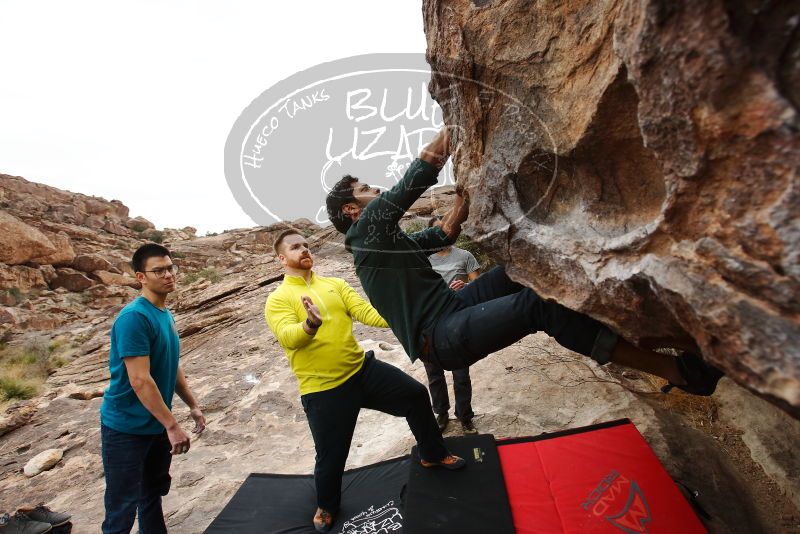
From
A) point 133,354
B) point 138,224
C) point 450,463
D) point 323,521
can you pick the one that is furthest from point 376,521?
point 138,224

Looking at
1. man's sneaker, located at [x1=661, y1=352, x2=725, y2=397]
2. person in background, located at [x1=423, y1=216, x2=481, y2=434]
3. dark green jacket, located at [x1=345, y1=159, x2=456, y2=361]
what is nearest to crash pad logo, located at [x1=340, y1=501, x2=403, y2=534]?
person in background, located at [x1=423, y1=216, x2=481, y2=434]

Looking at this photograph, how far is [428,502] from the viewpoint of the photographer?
2730mm

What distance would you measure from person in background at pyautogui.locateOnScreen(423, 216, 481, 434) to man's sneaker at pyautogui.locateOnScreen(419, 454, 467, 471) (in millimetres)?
697

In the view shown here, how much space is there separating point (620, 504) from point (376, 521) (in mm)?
1624

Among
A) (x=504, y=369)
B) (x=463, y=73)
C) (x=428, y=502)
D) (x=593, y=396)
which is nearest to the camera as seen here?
(x=463, y=73)

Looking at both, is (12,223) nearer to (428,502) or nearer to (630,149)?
(428,502)

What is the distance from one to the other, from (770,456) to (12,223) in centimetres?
2356

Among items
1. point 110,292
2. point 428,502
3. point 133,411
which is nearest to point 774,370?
point 428,502

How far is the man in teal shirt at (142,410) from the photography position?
2471mm

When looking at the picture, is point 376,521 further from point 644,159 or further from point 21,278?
point 21,278

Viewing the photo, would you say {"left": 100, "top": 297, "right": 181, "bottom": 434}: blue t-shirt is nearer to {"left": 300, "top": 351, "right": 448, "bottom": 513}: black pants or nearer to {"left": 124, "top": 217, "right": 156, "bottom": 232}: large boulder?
{"left": 300, "top": 351, "right": 448, "bottom": 513}: black pants

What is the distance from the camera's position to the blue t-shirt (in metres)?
2.50

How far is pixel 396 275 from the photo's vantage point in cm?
221

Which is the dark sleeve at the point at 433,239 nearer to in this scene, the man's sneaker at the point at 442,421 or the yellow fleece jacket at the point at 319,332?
the yellow fleece jacket at the point at 319,332
